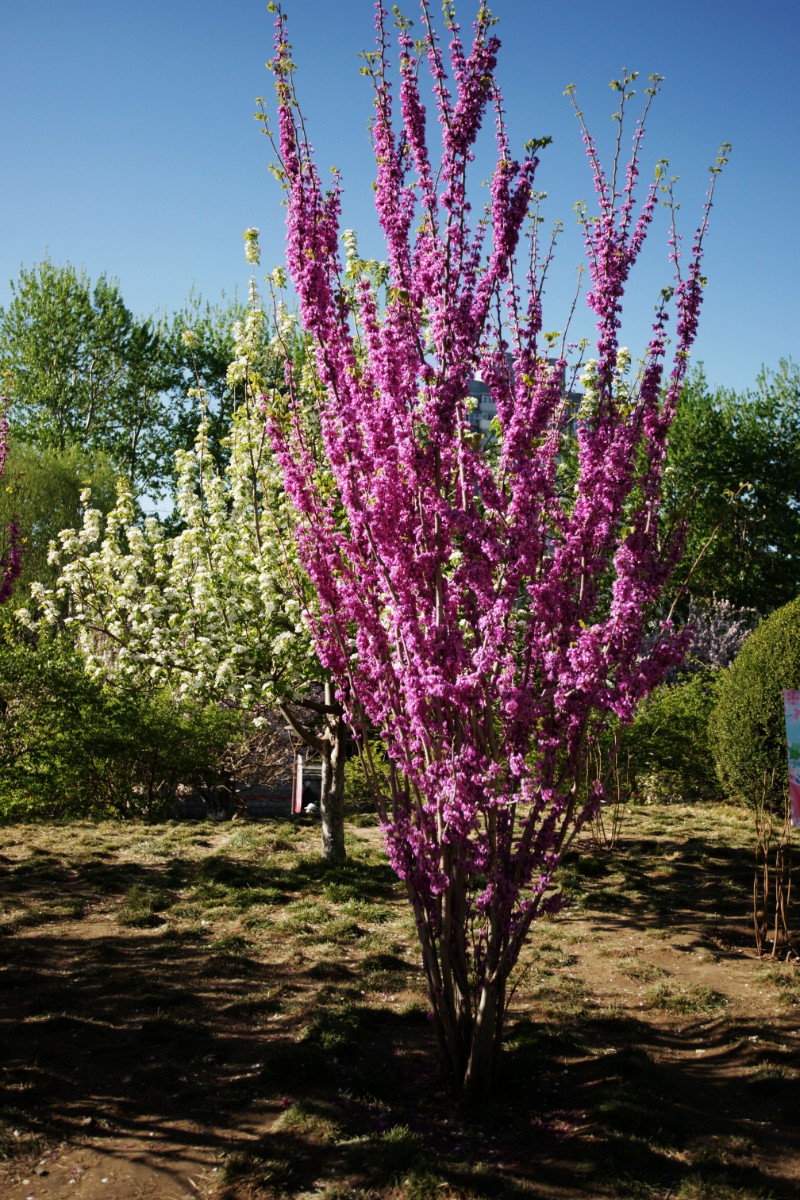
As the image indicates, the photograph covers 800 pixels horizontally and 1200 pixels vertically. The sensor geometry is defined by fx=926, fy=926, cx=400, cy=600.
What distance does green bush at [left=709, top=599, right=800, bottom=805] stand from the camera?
10508mm

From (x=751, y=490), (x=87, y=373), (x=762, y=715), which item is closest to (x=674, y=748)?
(x=762, y=715)

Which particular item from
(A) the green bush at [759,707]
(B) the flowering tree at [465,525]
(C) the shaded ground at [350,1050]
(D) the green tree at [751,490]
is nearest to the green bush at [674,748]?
(A) the green bush at [759,707]

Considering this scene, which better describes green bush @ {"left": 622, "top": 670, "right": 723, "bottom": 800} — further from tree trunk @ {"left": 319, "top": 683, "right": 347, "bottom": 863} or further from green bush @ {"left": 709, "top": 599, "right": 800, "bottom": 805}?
tree trunk @ {"left": 319, "top": 683, "right": 347, "bottom": 863}

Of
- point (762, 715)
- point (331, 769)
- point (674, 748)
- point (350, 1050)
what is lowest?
point (350, 1050)

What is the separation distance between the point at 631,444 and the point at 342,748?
208 inches

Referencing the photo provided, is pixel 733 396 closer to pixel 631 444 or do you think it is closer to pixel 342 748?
pixel 342 748

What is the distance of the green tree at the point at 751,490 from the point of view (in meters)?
27.8

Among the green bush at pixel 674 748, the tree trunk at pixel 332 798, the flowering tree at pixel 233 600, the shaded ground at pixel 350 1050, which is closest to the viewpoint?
the shaded ground at pixel 350 1050

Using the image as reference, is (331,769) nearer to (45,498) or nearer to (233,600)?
(233,600)

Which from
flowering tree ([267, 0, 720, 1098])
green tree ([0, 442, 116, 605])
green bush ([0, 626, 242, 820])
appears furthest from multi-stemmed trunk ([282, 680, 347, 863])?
green tree ([0, 442, 116, 605])

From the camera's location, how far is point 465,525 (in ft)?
13.1

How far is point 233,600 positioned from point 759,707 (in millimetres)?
6163

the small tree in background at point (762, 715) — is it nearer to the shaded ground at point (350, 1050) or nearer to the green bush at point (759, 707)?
the green bush at point (759, 707)

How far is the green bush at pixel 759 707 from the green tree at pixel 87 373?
22742mm
